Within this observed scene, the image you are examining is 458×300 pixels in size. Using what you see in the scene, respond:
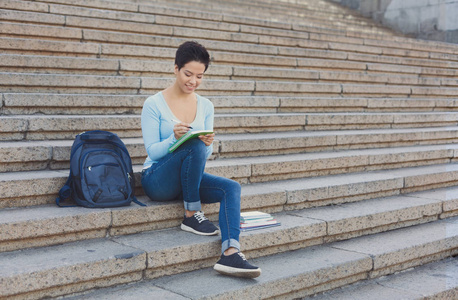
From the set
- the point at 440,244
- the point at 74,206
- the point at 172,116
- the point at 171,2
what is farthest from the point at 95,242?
the point at 171,2

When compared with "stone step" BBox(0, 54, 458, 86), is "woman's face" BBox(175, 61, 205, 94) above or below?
below

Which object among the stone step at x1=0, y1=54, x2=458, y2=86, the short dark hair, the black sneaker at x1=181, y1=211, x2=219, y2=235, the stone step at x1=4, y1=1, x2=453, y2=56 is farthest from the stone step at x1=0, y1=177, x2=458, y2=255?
the stone step at x1=4, y1=1, x2=453, y2=56

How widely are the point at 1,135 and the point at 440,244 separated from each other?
353 centimetres

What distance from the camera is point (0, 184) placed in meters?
3.49

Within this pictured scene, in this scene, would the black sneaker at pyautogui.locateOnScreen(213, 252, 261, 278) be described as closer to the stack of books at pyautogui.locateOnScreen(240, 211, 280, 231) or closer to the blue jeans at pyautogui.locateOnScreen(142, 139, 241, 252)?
the blue jeans at pyautogui.locateOnScreen(142, 139, 241, 252)

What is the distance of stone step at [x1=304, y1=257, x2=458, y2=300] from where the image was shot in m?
3.79

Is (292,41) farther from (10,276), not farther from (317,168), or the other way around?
(10,276)

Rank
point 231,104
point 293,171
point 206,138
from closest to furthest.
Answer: point 206,138
point 293,171
point 231,104

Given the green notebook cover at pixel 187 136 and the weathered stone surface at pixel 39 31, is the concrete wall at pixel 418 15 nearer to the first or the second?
the weathered stone surface at pixel 39 31

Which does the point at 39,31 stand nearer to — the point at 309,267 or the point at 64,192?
the point at 64,192

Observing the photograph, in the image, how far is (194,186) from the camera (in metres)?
3.68

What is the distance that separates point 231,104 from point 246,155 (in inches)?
39.2

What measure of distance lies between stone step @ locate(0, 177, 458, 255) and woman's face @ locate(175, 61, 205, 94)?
31.1 inches

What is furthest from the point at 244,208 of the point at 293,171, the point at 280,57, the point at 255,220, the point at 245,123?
the point at 280,57
